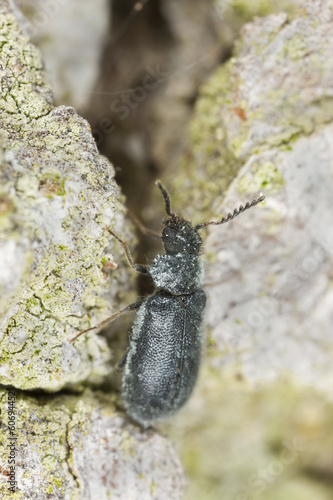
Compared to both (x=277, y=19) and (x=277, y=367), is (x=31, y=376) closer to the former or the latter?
(x=277, y=367)

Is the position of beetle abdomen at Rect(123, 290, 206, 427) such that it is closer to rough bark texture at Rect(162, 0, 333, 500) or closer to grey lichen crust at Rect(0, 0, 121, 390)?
rough bark texture at Rect(162, 0, 333, 500)

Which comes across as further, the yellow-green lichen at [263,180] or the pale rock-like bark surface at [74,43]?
the pale rock-like bark surface at [74,43]

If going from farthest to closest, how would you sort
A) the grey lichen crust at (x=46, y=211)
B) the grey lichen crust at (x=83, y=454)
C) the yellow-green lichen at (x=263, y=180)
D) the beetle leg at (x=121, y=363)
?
1. the beetle leg at (x=121, y=363)
2. the yellow-green lichen at (x=263, y=180)
3. the grey lichen crust at (x=83, y=454)
4. the grey lichen crust at (x=46, y=211)

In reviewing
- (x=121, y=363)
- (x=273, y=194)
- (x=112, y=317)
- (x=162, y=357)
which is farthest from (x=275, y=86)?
(x=121, y=363)

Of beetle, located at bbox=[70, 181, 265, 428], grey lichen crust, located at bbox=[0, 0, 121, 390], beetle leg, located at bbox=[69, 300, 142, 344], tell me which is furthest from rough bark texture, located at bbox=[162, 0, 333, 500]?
grey lichen crust, located at bbox=[0, 0, 121, 390]

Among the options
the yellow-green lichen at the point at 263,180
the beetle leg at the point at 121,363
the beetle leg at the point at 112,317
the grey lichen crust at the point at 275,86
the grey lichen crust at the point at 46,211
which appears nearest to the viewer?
the grey lichen crust at the point at 46,211

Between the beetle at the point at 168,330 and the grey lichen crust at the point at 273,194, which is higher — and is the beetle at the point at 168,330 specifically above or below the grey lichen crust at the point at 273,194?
below

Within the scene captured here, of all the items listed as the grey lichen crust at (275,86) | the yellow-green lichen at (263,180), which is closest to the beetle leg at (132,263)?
the grey lichen crust at (275,86)

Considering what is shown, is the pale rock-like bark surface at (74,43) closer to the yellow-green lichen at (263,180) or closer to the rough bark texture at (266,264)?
the rough bark texture at (266,264)
